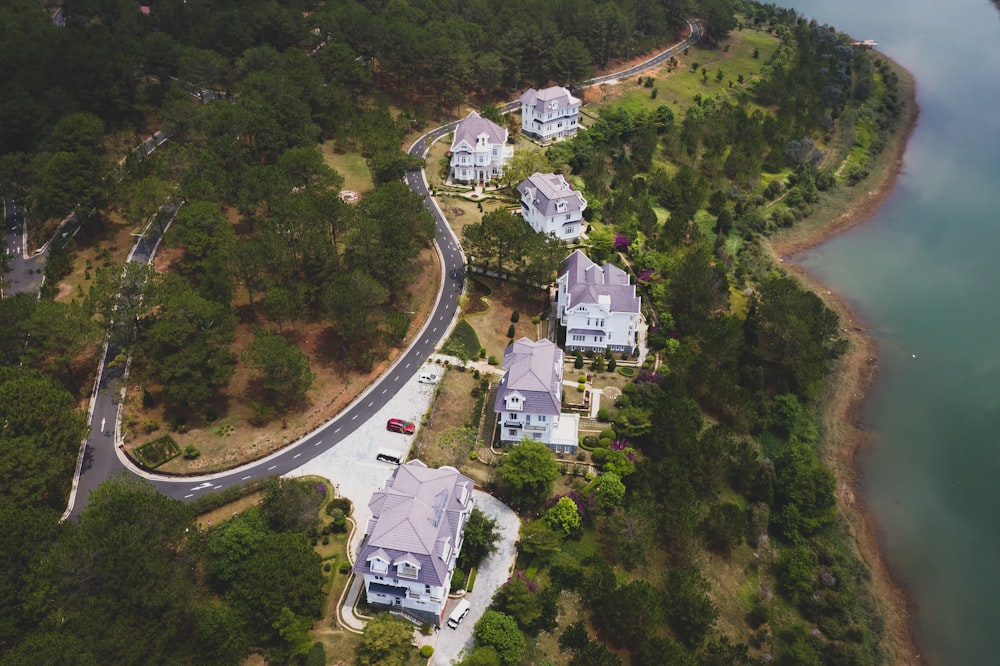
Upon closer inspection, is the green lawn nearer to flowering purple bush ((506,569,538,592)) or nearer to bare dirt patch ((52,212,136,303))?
bare dirt patch ((52,212,136,303))

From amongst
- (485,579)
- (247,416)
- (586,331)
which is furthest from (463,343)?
(485,579)

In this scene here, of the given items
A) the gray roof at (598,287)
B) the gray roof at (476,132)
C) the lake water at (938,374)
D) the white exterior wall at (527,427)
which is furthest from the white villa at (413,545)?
the gray roof at (476,132)

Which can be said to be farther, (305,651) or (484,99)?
(484,99)

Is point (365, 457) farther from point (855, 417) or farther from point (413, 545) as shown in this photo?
point (855, 417)

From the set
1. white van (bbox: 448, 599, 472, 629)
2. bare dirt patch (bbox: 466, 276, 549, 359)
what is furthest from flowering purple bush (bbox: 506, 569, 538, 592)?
bare dirt patch (bbox: 466, 276, 549, 359)

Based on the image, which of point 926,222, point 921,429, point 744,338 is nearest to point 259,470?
point 744,338

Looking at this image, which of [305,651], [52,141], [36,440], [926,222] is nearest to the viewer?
[305,651]

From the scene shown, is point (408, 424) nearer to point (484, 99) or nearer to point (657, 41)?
point (484, 99)
